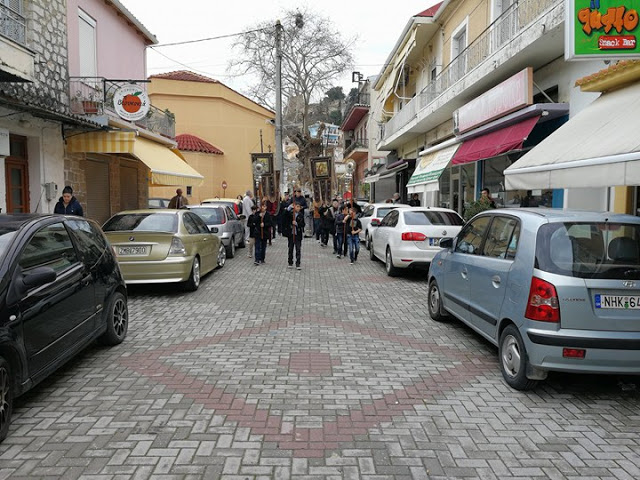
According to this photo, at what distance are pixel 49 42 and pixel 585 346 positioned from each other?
1329 cm

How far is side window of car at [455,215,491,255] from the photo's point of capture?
5.82 m

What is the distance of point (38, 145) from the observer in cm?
1171

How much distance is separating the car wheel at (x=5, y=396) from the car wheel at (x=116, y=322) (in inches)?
76.0

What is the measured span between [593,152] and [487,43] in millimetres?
8359

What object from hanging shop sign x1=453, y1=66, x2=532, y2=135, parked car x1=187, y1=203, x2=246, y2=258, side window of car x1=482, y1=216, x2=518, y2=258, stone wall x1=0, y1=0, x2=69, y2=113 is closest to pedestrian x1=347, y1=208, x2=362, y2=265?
parked car x1=187, y1=203, x2=246, y2=258

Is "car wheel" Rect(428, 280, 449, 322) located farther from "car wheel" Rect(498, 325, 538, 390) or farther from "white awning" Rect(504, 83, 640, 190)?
"white awning" Rect(504, 83, 640, 190)

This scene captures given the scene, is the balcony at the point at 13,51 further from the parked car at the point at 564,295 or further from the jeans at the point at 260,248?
the parked car at the point at 564,295

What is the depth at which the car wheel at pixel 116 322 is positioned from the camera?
567cm

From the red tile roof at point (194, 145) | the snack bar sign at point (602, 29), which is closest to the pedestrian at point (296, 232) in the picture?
the snack bar sign at point (602, 29)

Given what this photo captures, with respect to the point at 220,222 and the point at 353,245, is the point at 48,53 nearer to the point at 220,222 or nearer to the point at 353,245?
the point at 220,222

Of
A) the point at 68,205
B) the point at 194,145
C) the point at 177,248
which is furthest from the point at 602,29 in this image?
the point at 194,145

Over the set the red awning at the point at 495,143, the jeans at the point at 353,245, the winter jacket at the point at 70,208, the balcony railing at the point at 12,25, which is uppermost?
the balcony railing at the point at 12,25

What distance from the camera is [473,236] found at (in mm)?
6066

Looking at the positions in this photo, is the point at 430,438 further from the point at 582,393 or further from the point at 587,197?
the point at 587,197
